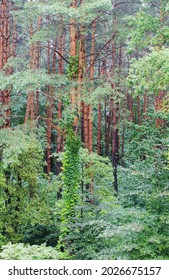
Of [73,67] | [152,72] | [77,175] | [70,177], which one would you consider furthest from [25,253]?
[73,67]

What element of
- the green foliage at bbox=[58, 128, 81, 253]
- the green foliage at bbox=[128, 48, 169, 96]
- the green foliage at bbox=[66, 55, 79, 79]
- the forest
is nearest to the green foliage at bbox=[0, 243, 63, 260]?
the forest

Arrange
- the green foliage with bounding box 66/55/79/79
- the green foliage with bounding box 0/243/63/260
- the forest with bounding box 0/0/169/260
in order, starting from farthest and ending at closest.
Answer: the green foliage with bounding box 66/55/79/79
the forest with bounding box 0/0/169/260
the green foliage with bounding box 0/243/63/260

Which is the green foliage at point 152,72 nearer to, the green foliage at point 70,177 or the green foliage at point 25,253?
the green foliage at point 70,177

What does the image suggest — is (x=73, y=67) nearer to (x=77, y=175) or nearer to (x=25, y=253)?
(x=77, y=175)

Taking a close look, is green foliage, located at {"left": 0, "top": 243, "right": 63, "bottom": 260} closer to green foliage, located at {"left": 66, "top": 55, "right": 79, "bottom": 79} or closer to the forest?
the forest

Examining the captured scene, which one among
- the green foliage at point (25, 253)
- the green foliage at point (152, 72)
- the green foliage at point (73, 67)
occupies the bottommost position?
the green foliage at point (25, 253)

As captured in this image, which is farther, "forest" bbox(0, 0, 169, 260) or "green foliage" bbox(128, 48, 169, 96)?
"forest" bbox(0, 0, 169, 260)

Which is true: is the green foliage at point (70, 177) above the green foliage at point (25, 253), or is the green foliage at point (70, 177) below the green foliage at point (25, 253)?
above

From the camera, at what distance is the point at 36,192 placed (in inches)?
415

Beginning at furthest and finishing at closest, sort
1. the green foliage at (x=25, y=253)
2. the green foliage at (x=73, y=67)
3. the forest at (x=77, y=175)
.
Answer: the green foliage at (x=73, y=67), the forest at (x=77, y=175), the green foliage at (x=25, y=253)

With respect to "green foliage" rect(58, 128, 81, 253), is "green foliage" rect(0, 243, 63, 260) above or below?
below

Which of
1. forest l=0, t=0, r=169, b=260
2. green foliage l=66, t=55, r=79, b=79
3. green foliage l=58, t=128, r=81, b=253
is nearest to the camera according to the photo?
forest l=0, t=0, r=169, b=260

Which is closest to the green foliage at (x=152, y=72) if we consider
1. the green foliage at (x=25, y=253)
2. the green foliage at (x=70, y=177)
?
the green foliage at (x=70, y=177)
